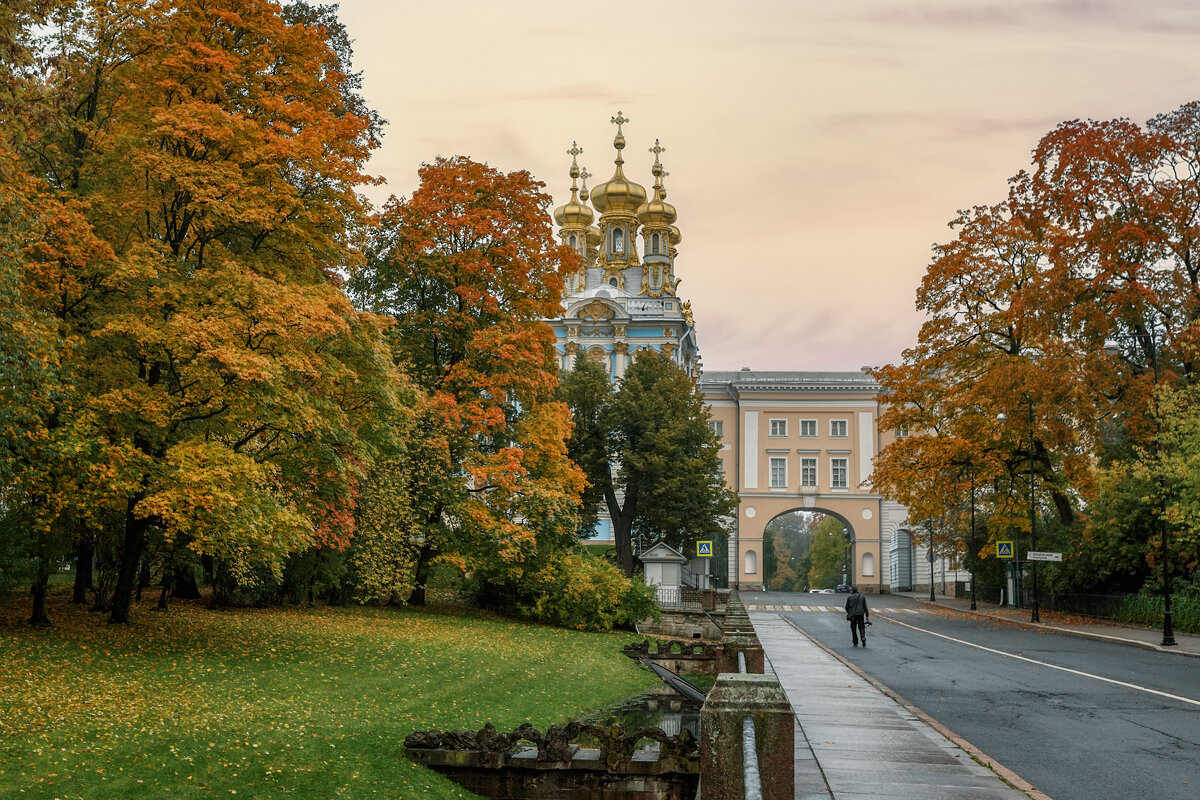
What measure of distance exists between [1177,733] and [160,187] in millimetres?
17845

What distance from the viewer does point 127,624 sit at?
19.8 meters

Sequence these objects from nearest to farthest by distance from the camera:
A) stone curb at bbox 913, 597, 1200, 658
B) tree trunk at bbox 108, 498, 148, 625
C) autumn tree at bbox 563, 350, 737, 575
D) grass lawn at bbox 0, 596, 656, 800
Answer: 1. grass lawn at bbox 0, 596, 656, 800
2. tree trunk at bbox 108, 498, 148, 625
3. stone curb at bbox 913, 597, 1200, 658
4. autumn tree at bbox 563, 350, 737, 575

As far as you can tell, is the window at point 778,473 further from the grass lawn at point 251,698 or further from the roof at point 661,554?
the grass lawn at point 251,698

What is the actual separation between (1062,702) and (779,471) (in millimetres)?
72970

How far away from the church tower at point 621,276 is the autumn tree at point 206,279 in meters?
56.2

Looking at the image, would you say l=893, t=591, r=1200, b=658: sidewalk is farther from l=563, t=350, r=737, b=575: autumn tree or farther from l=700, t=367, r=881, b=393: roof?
l=700, t=367, r=881, b=393: roof

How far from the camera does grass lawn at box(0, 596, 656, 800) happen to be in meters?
11.4

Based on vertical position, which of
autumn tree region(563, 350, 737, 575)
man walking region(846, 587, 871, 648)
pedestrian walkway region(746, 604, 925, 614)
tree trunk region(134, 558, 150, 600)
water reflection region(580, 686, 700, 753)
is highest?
autumn tree region(563, 350, 737, 575)

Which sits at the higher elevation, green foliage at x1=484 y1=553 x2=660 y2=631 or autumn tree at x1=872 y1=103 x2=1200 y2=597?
autumn tree at x1=872 y1=103 x2=1200 y2=597

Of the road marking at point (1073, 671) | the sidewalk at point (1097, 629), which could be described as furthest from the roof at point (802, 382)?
the road marking at point (1073, 671)

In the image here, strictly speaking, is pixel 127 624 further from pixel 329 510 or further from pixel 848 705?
pixel 848 705

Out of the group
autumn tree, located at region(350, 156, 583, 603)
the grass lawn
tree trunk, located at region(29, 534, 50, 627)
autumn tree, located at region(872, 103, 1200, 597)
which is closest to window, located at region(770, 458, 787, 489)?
→ autumn tree, located at region(872, 103, 1200, 597)

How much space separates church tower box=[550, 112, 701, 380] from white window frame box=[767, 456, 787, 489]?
9320 mm

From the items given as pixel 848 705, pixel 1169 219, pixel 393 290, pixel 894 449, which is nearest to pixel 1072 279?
pixel 1169 219
